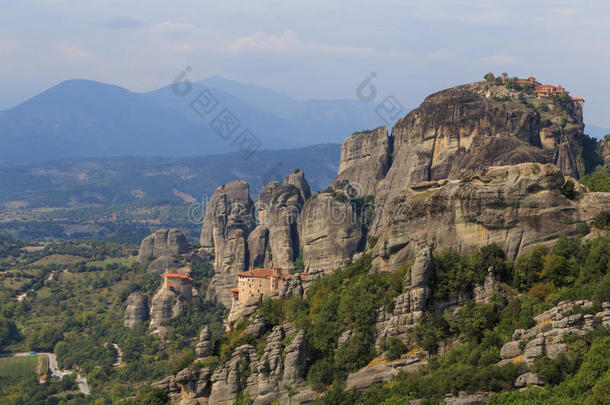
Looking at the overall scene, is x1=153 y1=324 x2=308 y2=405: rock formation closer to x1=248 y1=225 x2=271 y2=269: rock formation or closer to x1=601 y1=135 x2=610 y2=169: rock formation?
x1=248 y1=225 x2=271 y2=269: rock formation

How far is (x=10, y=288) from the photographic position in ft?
366

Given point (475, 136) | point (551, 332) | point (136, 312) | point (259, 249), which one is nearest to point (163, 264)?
point (136, 312)

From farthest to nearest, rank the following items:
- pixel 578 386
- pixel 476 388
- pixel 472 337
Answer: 1. pixel 472 337
2. pixel 476 388
3. pixel 578 386

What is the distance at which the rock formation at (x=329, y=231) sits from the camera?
266 ft

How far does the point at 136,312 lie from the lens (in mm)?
89875

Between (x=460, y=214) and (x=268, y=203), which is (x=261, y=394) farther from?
(x=268, y=203)

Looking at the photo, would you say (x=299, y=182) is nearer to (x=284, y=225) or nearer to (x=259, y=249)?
(x=284, y=225)

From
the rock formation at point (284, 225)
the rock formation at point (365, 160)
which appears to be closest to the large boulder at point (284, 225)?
the rock formation at point (284, 225)

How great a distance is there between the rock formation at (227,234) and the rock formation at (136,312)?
7530 millimetres

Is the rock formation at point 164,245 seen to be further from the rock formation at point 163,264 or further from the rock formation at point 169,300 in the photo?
the rock formation at point 169,300

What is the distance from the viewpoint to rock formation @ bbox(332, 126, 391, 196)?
90.4 metres

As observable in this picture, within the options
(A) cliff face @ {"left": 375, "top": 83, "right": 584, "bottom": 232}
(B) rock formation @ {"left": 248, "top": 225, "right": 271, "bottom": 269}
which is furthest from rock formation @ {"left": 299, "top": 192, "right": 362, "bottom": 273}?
(B) rock formation @ {"left": 248, "top": 225, "right": 271, "bottom": 269}

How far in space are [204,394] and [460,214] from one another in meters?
16.8

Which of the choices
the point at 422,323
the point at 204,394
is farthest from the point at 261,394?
the point at 422,323
